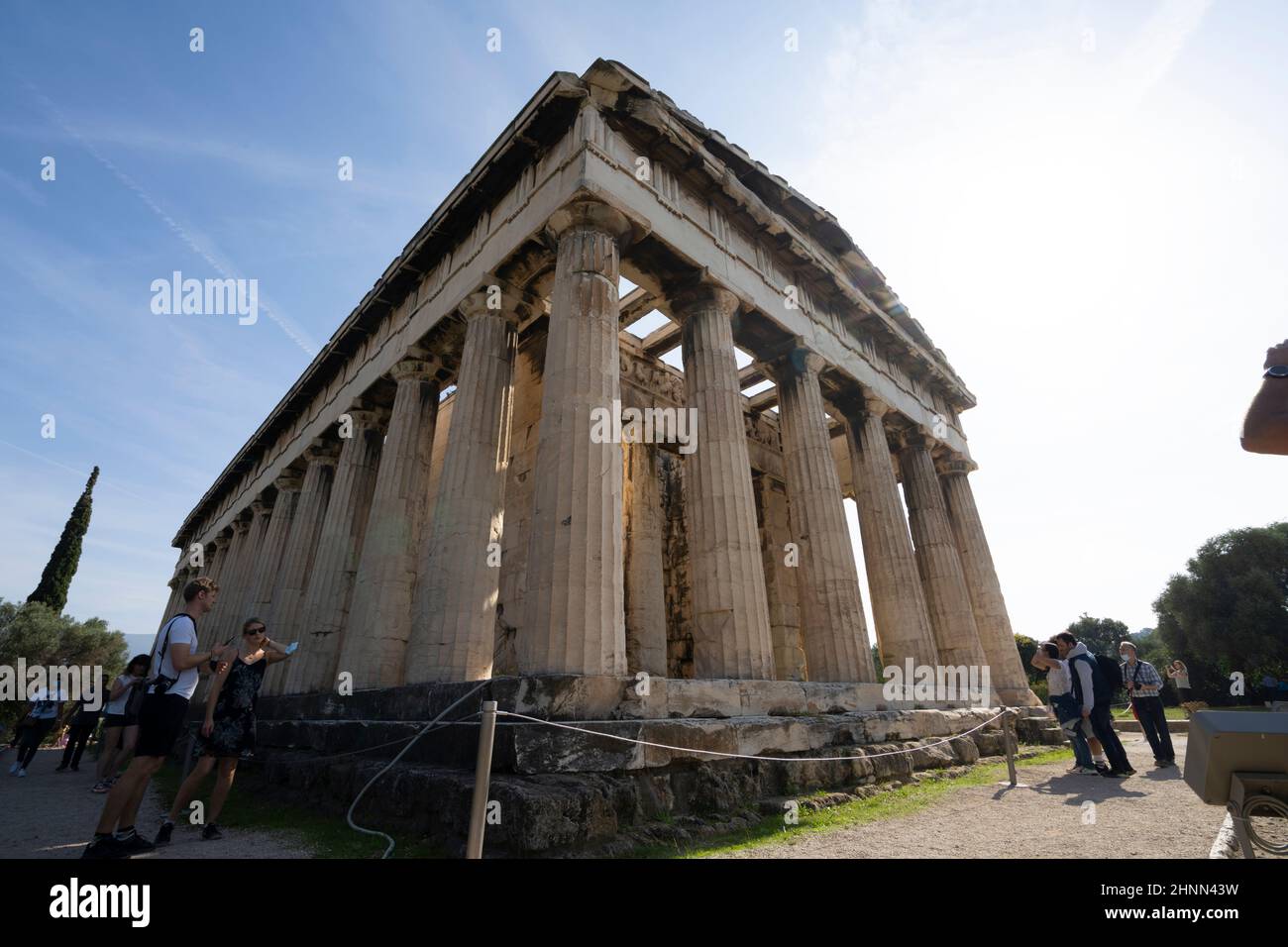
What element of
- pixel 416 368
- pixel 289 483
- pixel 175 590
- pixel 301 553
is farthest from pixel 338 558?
pixel 175 590

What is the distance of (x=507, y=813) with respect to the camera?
15.6ft

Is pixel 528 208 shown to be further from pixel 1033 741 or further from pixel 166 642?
pixel 1033 741

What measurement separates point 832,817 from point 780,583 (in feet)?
35.4

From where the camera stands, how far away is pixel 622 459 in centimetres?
937

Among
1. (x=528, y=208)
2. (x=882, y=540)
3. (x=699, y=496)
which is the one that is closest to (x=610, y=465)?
(x=699, y=496)

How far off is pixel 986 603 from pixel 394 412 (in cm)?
1704

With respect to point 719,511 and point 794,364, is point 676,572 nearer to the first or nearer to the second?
point 719,511

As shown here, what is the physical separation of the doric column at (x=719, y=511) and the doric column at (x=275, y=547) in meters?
14.2

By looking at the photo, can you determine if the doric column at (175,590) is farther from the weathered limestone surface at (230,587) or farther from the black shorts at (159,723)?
the black shorts at (159,723)

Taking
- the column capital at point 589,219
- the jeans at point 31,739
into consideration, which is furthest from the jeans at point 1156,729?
the jeans at point 31,739

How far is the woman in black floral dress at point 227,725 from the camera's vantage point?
600cm

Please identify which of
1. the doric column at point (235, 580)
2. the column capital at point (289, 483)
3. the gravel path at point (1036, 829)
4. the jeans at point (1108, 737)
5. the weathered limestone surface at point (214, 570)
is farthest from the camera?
the weathered limestone surface at point (214, 570)

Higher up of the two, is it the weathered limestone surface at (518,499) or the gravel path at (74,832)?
the weathered limestone surface at (518,499)

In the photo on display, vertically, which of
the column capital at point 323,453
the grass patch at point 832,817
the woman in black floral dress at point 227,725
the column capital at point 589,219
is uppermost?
the column capital at point 589,219
